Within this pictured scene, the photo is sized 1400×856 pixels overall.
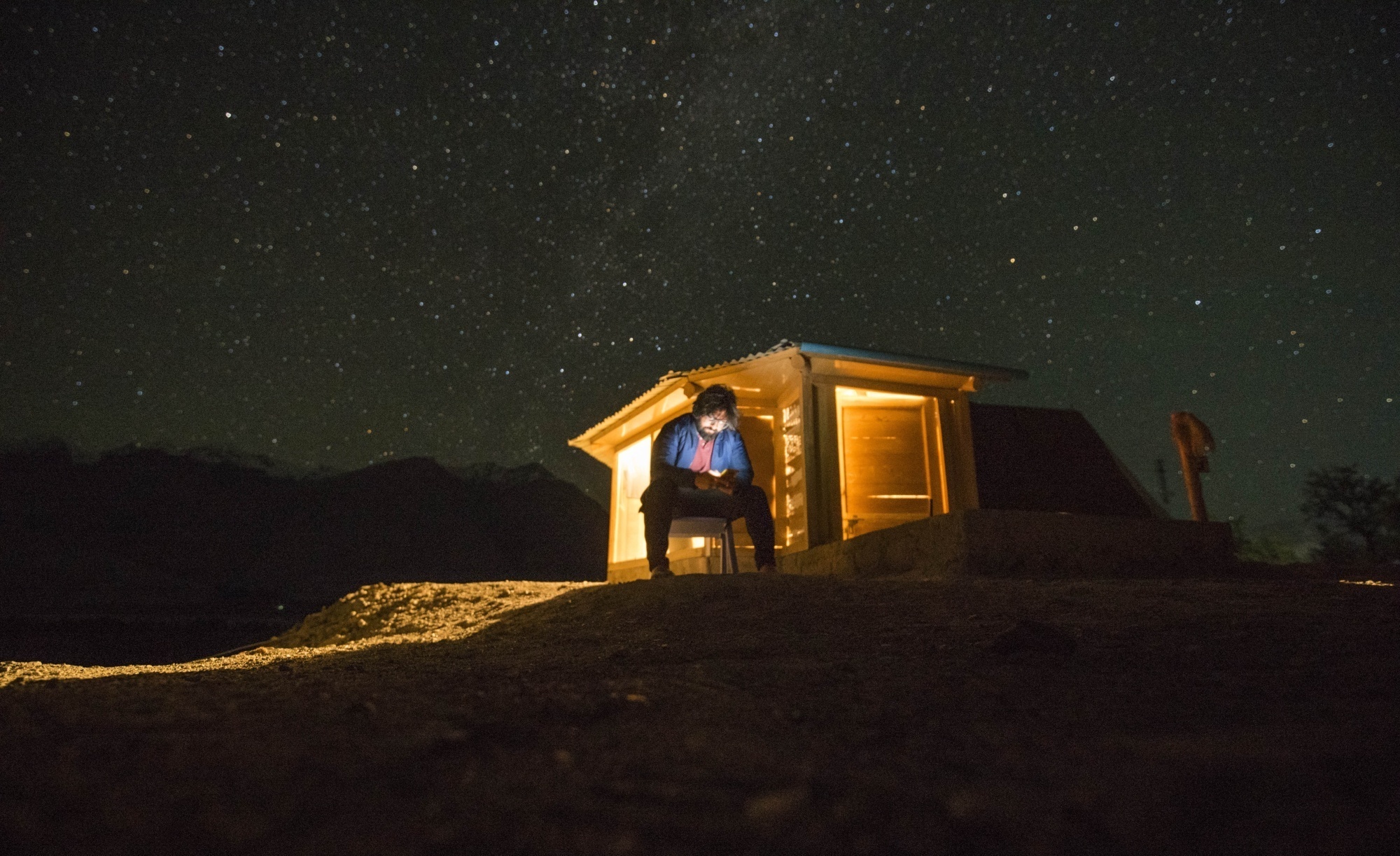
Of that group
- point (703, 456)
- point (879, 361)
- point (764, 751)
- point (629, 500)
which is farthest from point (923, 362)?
point (764, 751)

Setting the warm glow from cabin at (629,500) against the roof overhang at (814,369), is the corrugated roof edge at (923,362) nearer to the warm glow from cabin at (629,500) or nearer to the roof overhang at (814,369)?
the roof overhang at (814,369)

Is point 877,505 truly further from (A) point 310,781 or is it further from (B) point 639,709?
(A) point 310,781

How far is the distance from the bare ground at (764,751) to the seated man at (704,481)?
2.40m

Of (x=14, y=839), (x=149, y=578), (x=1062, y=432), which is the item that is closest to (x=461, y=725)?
Answer: (x=14, y=839)

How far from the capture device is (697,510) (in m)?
5.04

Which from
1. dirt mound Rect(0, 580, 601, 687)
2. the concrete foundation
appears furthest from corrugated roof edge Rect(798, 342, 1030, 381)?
dirt mound Rect(0, 580, 601, 687)

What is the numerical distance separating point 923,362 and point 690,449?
426 centimetres

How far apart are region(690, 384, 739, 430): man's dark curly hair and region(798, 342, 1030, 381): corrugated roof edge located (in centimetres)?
251

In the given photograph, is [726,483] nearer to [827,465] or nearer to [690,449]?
[690,449]

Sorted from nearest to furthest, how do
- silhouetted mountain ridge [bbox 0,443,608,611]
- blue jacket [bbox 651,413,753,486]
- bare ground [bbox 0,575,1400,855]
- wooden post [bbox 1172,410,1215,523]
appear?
bare ground [bbox 0,575,1400,855], blue jacket [bbox 651,413,753,486], wooden post [bbox 1172,410,1215,523], silhouetted mountain ridge [bbox 0,443,608,611]

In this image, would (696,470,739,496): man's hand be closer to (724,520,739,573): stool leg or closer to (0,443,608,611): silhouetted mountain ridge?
(724,520,739,573): stool leg

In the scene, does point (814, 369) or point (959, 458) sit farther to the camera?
point (959, 458)

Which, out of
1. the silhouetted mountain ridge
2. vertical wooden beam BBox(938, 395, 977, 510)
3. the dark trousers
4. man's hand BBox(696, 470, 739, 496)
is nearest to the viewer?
the dark trousers

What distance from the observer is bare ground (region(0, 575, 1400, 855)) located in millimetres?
1003
